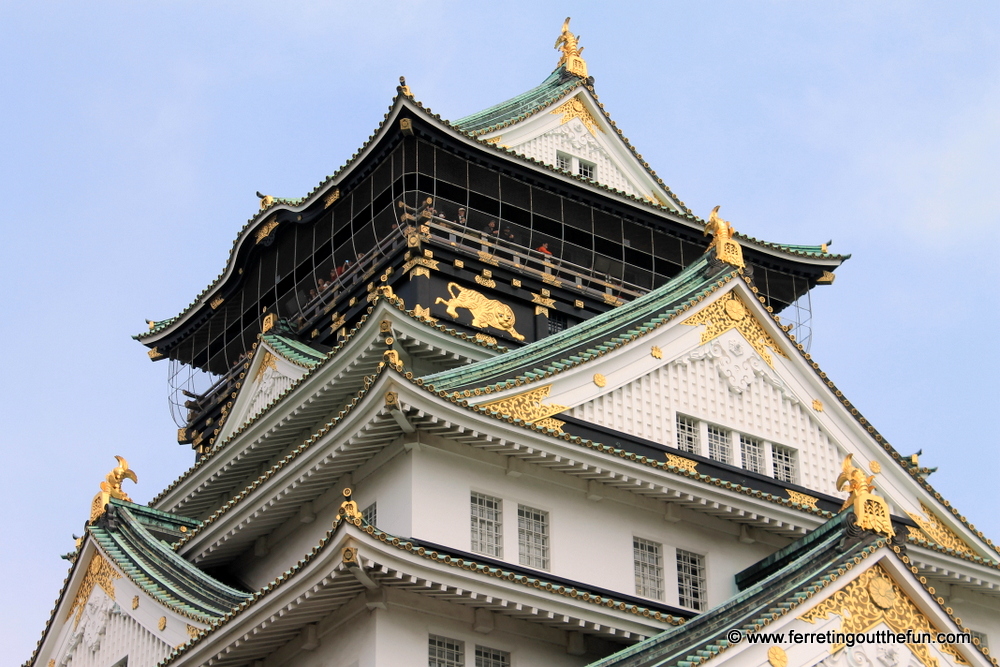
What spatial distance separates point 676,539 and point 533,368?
416 centimetres

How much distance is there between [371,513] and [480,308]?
760 cm

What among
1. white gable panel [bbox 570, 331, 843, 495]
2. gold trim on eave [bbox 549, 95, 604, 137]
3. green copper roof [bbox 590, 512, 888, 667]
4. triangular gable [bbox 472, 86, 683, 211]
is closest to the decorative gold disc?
green copper roof [bbox 590, 512, 888, 667]

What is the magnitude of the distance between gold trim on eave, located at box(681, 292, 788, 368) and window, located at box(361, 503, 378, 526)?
7866 mm

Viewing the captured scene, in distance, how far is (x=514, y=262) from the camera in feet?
121

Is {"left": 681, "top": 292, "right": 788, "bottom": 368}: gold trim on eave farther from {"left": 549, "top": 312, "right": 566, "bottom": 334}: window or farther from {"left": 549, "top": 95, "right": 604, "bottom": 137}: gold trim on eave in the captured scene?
{"left": 549, "top": 95, "right": 604, "bottom": 137}: gold trim on eave

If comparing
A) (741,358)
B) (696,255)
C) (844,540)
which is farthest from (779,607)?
(696,255)

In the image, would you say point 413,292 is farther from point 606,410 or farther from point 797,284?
point 797,284

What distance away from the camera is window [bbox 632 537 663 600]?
2988 cm

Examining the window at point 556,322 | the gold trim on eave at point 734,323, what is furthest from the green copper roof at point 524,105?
the gold trim on eave at point 734,323

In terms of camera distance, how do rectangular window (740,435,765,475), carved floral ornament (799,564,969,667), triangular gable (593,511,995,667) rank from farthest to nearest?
rectangular window (740,435,765,475)
carved floral ornament (799,564,969,667)
triangular gable (593,511,995,667)

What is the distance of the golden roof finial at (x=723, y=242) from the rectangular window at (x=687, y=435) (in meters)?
4.00

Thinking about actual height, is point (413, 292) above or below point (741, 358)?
above

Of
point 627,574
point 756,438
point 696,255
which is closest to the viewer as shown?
point 627,574

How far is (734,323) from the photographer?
33500 millimetres
